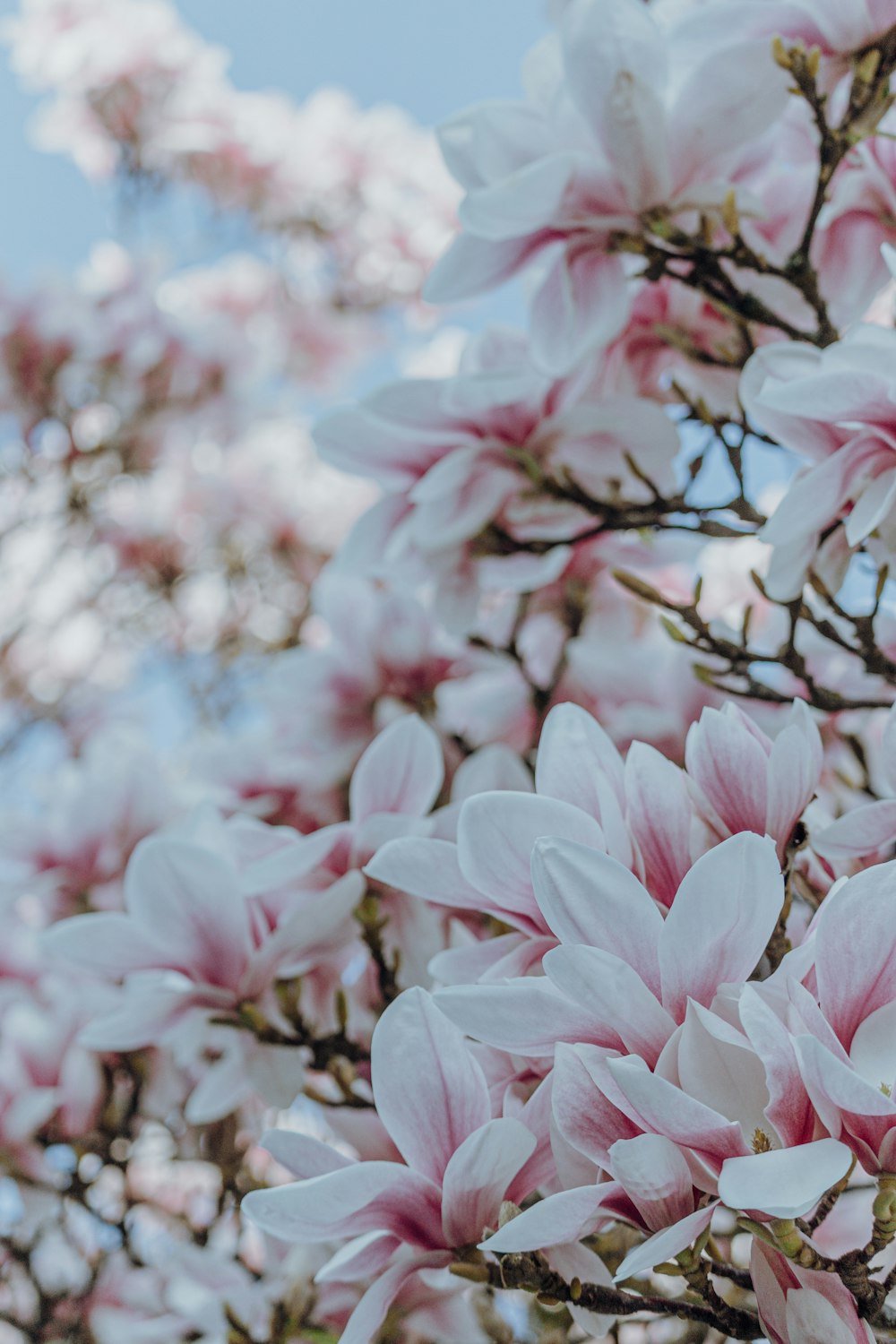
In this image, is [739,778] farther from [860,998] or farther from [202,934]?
[202,934]

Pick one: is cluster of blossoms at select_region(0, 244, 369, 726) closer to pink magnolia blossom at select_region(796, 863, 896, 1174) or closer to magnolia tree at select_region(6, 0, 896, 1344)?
magnolia tree at select_region(6, 0, 896, 1344)

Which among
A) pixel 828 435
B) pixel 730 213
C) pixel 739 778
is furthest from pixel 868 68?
pixel 739 778

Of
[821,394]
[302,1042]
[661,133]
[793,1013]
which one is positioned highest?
[661,133]

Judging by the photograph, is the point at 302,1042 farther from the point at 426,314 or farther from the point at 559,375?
the point at 426,314

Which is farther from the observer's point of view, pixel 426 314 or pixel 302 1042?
pixel 426 314

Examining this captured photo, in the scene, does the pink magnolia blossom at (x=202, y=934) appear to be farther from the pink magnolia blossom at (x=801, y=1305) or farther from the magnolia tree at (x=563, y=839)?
the pink magnolia blossom at (x=801, y=1305)

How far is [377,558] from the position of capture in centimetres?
81

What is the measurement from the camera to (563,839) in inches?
14.7

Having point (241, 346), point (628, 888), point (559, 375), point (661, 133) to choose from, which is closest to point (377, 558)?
point (559, 375)

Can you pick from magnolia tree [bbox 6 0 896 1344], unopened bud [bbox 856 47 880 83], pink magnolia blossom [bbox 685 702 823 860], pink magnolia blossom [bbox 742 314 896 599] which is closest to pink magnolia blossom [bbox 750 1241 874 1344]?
magnolia tree [bbox 6 0 896 1344]

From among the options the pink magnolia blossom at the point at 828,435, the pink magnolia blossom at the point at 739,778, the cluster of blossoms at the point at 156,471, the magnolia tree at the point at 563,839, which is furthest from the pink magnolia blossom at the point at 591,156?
the cluster of blossoms at the point at 156,471

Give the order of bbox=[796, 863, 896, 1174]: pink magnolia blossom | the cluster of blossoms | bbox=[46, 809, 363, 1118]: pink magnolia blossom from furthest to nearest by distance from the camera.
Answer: the cluster of blossoms → bbox=[46, 809, 363, 1118]: pink magnolia blossom → bbox=[796, 863, 896, 1174]: pink magnolia blossom

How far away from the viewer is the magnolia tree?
14.4 inches

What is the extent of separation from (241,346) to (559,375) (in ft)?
6.18
